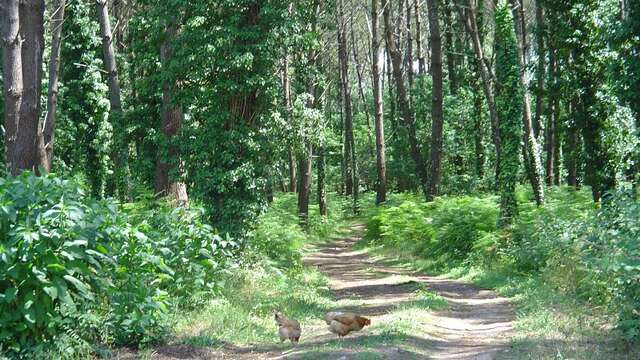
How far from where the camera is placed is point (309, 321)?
1155 centimetres

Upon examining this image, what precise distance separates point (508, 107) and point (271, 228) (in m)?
6.98

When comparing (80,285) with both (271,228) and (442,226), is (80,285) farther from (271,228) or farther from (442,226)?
(442,226)

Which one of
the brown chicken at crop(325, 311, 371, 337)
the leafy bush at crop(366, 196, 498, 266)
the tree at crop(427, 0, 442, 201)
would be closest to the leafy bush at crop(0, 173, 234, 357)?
the brown chicken at crop(325, 311, 371, 337)

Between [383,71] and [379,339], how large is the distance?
160 feet

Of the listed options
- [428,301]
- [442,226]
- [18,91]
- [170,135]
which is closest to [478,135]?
[442,226]

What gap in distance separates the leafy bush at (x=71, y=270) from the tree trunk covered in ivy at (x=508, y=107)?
12.1m

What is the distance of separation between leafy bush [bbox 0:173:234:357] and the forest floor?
601 mm

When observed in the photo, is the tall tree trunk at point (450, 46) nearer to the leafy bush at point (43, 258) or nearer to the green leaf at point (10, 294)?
the leafy bush at point (43, 258)

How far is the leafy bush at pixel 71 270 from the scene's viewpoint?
675 centimetres

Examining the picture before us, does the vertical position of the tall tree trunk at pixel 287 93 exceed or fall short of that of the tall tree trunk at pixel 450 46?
it falls short

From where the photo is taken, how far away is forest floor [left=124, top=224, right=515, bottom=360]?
8477 millimetres

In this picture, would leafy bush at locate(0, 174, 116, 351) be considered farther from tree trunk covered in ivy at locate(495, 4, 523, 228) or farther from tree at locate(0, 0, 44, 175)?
tree trunk covered in ivy at locate(495, 4, 523, 228)

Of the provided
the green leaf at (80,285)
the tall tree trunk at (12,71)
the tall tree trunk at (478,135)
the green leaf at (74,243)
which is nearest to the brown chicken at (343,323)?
the green leaf at (80,285)

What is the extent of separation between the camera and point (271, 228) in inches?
725
